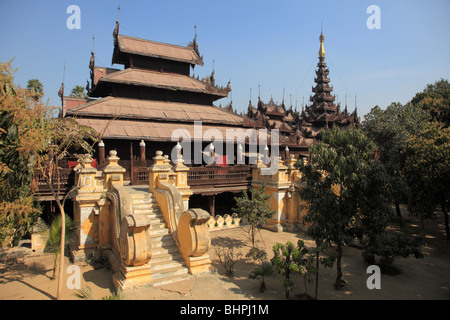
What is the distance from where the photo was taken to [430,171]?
45.7 ft

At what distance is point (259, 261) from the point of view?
35.2ft

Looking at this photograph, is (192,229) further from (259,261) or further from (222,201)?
(222,201)

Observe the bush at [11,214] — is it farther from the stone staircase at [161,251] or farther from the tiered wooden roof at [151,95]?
the tiered wooden roof at [151,95]

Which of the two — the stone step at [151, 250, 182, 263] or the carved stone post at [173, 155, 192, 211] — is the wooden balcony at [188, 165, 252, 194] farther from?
the stone step at [151, 250, 182, 263]

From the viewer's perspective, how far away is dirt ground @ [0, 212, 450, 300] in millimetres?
7641

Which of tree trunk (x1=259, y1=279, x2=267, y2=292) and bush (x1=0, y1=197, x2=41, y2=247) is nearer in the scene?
bush (x1=0, y1=197, x2=41, y2=247)

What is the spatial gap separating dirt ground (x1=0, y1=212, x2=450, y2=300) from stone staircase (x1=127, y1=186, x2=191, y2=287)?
1.15 ft

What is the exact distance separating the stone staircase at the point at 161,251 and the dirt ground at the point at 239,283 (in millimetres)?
349

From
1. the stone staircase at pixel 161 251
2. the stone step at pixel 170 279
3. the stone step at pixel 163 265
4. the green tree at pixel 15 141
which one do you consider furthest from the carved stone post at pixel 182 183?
the green tree at pixel 15 141

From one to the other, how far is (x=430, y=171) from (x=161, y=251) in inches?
518

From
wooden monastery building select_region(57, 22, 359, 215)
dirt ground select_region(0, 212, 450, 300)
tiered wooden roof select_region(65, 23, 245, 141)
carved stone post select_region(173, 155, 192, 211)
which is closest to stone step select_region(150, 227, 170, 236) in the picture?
dirt ground select_region(0, 212, 450, 300)

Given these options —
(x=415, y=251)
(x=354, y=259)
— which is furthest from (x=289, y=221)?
(x=415, y=251)

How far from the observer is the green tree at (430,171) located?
541 inches

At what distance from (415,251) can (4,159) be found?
44.1 feet
